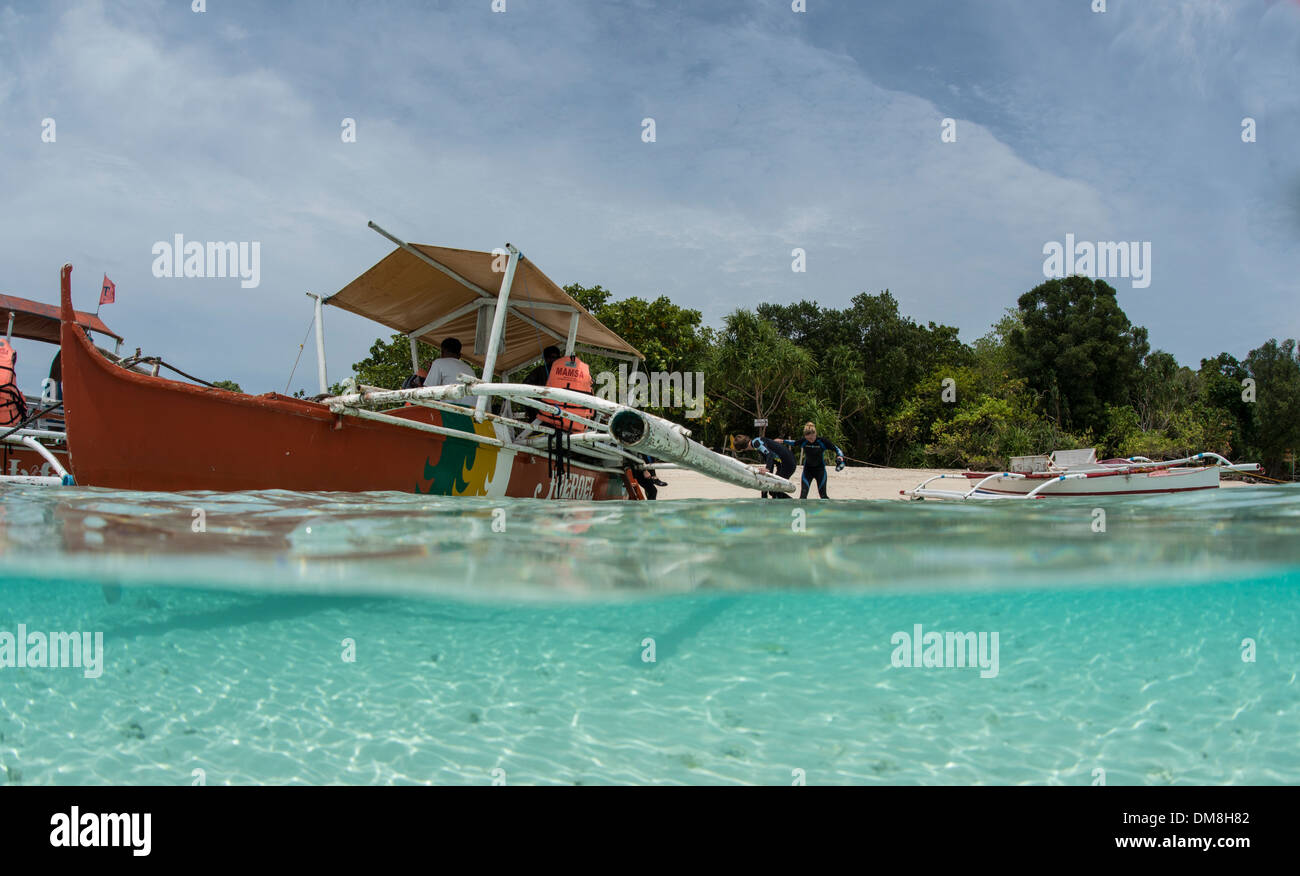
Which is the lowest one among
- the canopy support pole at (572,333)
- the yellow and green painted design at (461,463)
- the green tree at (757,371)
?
the yellow and green painted design at (461,463)

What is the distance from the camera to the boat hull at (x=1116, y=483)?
13.5 m

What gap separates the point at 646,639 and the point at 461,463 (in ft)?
10.8

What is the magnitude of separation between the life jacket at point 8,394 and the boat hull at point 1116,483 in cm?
1657

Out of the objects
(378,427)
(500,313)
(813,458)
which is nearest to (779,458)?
(813,458)

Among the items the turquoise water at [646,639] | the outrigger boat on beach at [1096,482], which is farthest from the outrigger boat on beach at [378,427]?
the outrigger boat on beach at [1096,482]

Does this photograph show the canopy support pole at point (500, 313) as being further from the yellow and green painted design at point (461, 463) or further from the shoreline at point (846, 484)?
the shoreline at point (846, 484)

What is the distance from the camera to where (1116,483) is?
13719 millimetres

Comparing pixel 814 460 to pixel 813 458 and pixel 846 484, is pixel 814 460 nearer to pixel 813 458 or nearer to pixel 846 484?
pixel 813 458

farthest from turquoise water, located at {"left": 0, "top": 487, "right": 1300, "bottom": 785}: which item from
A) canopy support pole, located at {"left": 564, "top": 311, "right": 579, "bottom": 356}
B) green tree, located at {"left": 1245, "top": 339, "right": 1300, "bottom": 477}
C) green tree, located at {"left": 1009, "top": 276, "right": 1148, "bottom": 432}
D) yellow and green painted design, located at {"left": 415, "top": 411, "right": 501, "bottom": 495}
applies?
green tree, located at {"left": 1245, "top": 339, "right": 1300, "bottom": 477}

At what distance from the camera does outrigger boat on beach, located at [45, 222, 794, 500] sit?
6.18m

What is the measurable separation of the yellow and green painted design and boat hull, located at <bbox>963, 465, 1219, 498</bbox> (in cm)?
1048

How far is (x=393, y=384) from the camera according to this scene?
3303 centimetres

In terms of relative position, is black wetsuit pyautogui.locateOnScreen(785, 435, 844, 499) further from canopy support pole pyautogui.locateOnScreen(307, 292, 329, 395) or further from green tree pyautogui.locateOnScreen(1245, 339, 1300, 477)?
green tree pyautogui.locateOnScreen(1245, 339, 1300, 477)
